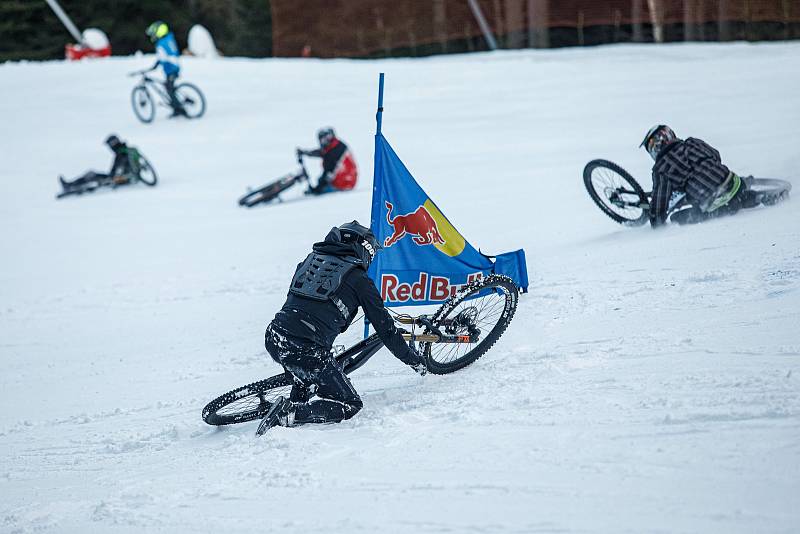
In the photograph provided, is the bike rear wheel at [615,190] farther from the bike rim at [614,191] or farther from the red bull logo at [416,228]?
the red bull logo at [416,228]

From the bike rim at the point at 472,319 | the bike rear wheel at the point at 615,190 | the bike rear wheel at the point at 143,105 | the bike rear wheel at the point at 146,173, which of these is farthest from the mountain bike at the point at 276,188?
the bike rear wheel at the point at 143,105

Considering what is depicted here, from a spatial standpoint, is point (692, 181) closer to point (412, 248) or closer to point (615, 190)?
point (615, 190)

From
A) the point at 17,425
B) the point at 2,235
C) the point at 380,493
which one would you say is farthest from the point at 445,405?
the point at 2,235

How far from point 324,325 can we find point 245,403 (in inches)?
34.8

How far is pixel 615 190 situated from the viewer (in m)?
9.86

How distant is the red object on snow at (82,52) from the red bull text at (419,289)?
29.0 meters

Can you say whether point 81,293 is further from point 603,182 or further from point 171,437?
point 603,182

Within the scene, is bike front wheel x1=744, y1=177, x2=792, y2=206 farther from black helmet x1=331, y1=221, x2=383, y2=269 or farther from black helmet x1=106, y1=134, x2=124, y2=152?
black helmet x1=106, y1=134, x2=124, y2=152

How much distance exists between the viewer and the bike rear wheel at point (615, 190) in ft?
31.9

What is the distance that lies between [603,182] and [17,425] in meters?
6.78

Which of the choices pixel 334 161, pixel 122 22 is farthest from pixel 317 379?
pixel 122 22

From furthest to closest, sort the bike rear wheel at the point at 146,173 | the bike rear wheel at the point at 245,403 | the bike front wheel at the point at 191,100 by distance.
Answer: the bike front wheel at the point at 191,100, the bike rear wheel at the point at 146,173, the bike rear wheel at the point at 245,403

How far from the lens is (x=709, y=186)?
8938mm

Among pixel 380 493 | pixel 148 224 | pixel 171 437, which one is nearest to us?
pixel 380 493
